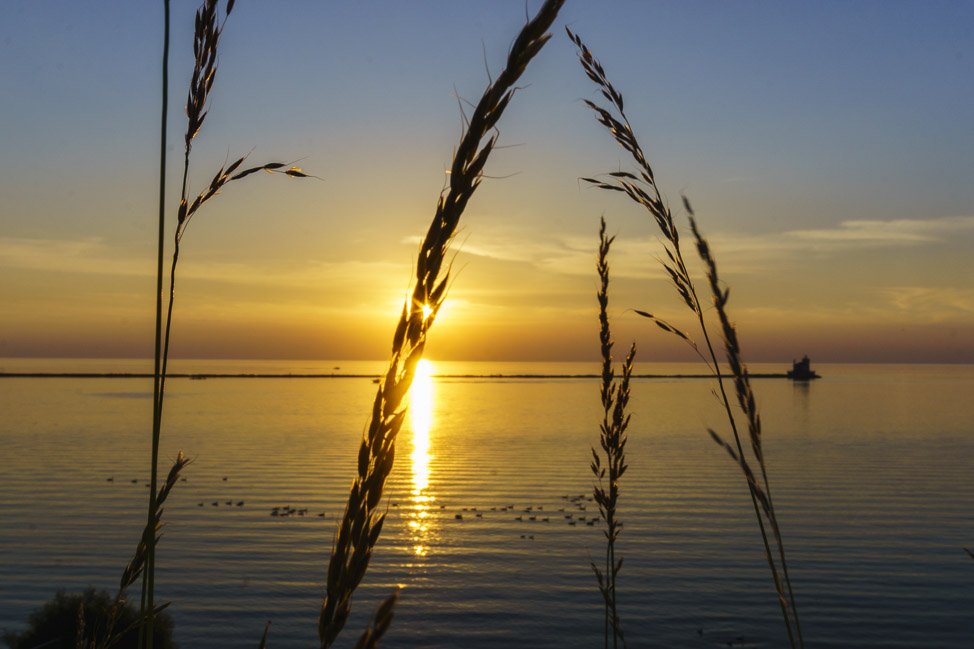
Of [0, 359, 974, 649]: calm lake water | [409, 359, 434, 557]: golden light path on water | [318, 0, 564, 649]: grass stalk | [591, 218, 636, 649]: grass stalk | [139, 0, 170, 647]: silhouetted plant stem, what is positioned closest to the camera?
[318, 0, 564, 649]: grass stalk

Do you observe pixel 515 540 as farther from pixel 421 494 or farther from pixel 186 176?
pixel 186 176

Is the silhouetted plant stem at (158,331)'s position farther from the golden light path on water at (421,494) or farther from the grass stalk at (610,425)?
the grass stalk at (610,425)

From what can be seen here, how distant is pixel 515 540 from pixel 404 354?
23165 millimetres

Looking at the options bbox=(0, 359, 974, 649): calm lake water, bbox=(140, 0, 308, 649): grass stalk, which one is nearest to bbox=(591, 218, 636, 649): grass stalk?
bbox=(140, 0, 308, 649): grass stalk

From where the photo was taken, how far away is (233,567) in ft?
66.4

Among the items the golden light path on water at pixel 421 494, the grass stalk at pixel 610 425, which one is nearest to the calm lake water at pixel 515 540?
the golden light path on water at pixel 421 494

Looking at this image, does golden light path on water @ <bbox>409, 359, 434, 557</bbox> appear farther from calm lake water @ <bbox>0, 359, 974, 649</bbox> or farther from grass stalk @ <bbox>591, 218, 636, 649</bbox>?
grass stalk @ <bbox>591, 218, 636, 649</bbox>

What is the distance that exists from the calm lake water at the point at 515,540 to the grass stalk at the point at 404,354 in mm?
15274

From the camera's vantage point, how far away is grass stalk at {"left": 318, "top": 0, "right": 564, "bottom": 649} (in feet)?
3.66

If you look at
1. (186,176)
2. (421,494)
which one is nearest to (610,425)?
(186,176)

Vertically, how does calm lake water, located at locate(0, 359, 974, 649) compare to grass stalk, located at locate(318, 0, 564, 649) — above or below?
below

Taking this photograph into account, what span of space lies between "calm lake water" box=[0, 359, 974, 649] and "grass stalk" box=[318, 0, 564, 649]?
50.1 ft

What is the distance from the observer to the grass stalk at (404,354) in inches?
43.9

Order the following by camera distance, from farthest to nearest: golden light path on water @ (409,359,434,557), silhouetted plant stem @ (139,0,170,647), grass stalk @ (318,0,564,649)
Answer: golden light path on water @ (409,359,434,557) → silhouetted plant stem @ (139,0,170,647) → grass stalk @ (318,0,564,649)
